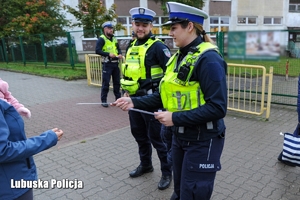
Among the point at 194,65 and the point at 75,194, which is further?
the point at 75,194

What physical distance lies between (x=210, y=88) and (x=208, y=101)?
0.32ft

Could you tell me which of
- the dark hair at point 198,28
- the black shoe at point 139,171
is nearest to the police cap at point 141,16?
the dark hair at point 198,28

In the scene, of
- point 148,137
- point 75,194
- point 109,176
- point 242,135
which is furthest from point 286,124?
point 75,194

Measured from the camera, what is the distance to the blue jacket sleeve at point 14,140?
170 centimetres

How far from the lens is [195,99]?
1.97m

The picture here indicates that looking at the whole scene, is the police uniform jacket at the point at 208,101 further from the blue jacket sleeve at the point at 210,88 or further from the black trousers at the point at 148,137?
the black trousers at the point at 148,137

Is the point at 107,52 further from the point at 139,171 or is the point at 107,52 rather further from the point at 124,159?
the point at 139,171

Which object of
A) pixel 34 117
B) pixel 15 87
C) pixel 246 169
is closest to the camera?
pixel 246 169

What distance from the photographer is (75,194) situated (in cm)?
336

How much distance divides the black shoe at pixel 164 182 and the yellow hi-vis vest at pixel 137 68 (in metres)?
1.18

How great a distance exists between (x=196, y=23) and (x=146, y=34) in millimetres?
1262

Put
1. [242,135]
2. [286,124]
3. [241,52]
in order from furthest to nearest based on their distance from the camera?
[286,124]
[242,135]
[241,52]

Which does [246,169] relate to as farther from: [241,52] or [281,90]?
[281,90]

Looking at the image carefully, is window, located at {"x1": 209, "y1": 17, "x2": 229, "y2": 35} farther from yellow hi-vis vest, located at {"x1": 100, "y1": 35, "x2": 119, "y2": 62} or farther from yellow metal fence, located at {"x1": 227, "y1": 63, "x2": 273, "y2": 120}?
yellow hi-vis vest, located at {"x1": 100, "y1": 35, "x2": 119, "y2": 62}
